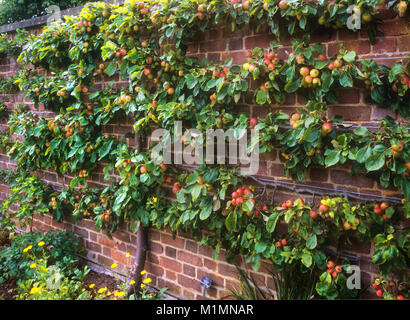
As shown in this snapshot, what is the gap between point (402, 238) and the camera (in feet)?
5.47

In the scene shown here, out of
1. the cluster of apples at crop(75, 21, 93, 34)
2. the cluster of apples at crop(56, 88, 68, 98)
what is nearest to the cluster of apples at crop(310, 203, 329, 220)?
the cluster of apples at crop(75, 21, 93, 34)

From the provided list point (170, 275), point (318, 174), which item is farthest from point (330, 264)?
point (170, 275)

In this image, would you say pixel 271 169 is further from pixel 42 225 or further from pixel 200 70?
pixel 42 225

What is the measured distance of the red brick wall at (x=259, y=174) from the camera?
5.85ft

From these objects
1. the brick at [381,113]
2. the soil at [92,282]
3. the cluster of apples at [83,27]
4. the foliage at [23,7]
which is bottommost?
the soil at [92,282]

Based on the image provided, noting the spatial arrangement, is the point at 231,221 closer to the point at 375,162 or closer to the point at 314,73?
the point at 375,162

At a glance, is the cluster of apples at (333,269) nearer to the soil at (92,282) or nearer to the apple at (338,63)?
the apple at (338,63)

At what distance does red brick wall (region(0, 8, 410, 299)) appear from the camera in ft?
5.85

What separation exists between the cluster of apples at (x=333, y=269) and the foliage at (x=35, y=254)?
2103 mm

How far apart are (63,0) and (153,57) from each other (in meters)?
5.73

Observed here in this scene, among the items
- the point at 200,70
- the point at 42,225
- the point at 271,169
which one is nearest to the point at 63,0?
the point at 42,225

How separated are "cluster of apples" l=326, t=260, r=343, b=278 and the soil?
188 cm

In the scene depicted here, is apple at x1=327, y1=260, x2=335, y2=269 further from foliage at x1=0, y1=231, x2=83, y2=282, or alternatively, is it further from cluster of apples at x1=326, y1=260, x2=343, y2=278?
foliage at x1=0, y1=231, x2=83, y2=282

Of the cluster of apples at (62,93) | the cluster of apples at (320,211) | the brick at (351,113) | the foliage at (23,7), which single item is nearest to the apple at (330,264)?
the cluster of apples at (320,211)
